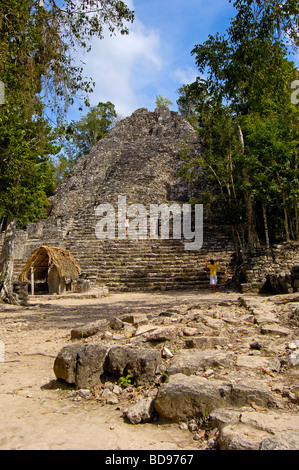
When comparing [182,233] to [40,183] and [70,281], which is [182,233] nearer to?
[70,281]

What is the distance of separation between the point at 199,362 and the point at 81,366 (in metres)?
1.11

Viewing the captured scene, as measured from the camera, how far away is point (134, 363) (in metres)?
3.29

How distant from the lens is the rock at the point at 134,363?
3234 mm

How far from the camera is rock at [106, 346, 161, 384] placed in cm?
323

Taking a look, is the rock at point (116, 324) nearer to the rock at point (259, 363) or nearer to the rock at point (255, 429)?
the rock at point (259, 363)

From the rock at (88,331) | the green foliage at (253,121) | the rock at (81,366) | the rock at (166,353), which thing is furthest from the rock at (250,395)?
the green foliage at (253,121)

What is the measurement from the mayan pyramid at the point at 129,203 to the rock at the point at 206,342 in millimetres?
8278

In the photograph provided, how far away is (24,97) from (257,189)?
7.30 meters

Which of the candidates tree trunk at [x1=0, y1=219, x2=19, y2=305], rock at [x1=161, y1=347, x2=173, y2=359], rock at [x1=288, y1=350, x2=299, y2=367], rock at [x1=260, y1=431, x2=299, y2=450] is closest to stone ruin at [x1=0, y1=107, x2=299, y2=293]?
tree trunk at [x1=0, y1=219, x2=19, y2=305]

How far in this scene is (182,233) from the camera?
16.7m

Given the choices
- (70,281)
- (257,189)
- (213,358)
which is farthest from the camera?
(70,281)

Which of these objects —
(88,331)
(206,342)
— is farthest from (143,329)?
(206,342)

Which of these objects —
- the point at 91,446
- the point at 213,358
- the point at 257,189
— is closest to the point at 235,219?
the point at 257,189

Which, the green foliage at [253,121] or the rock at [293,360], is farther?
the green foliage at [253,121]
